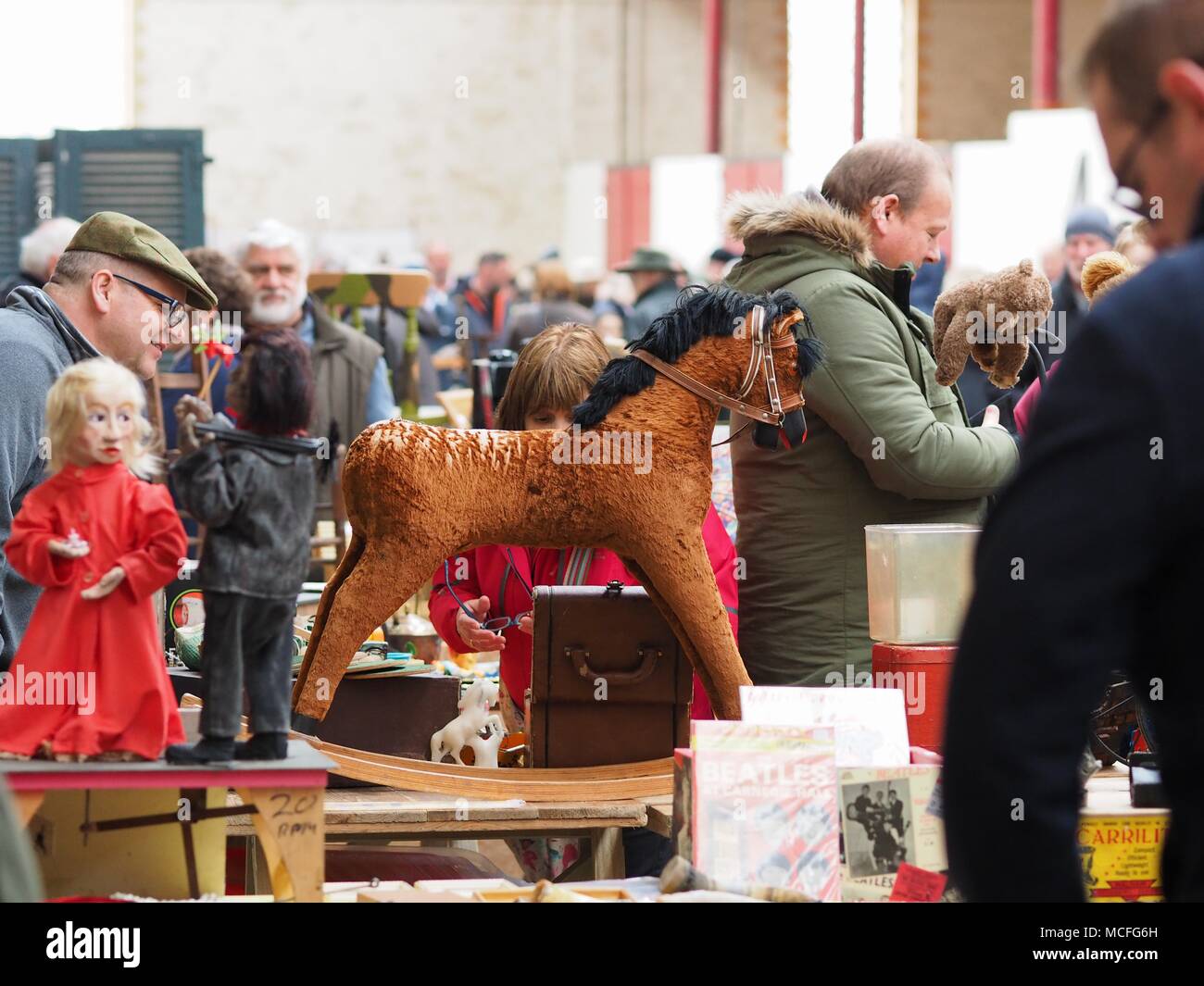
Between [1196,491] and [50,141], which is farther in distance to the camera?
[50,141]

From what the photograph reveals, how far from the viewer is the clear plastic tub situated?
9.21 ft

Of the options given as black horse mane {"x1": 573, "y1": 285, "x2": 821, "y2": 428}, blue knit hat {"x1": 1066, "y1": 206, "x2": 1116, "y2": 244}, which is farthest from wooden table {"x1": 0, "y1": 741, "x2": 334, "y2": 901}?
blue knit hat {"x1": 1066, "y1": 206, "x2": 1116, "y2": 244}

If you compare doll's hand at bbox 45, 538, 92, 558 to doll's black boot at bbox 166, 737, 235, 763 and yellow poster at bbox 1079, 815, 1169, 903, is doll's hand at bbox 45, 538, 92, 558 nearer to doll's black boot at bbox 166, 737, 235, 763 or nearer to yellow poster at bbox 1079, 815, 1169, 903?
doll's black boot at bbox 166, 737, 235, 763

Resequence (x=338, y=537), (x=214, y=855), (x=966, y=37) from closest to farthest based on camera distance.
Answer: (x=214, y=855) < (x=338, y=537) < (x=966, y=37)

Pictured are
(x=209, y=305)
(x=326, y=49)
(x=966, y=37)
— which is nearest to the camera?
(x=209, y=305)

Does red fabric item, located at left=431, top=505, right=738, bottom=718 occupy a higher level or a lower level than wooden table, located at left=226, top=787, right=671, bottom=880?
higher

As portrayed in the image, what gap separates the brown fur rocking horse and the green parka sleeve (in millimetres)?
244

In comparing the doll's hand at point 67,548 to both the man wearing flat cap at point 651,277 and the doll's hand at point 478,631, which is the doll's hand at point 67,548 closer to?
the doll's hand at point 478,631

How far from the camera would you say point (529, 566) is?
3.41 metres
